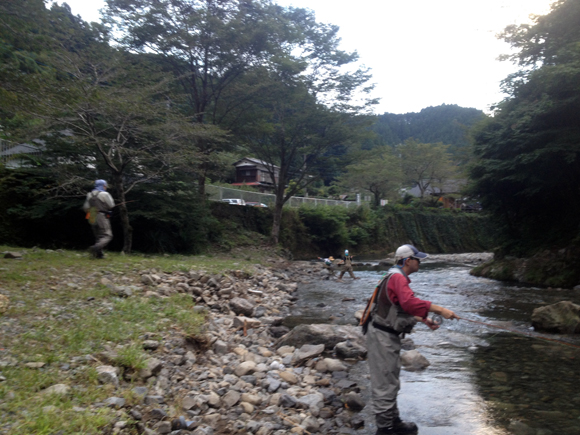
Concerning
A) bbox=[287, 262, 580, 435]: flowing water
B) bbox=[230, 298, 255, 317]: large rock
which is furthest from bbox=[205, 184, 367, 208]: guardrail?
bbox=[287, 262, 580, 435]: flowing water

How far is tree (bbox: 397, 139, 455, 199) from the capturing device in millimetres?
49594

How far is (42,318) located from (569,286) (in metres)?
15.5

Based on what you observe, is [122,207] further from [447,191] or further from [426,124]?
[426,124]

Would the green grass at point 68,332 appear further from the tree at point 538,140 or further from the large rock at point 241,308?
the tree at point 538,140

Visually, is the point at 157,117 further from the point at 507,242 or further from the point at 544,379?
the point at 507,242

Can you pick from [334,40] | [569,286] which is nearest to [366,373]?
[569,286]

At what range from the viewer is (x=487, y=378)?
5547mm

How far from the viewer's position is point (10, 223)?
12.9m

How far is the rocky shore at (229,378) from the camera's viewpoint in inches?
151

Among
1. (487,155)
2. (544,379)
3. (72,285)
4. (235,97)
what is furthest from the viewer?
(235,97)

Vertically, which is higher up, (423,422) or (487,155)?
(487,155)

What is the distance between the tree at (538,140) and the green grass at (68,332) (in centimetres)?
1357

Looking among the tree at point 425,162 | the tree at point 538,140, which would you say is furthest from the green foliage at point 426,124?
the tree at point 538,140

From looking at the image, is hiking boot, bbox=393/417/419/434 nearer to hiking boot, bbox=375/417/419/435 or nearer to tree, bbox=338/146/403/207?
hiking boot, bbox=375/417/419/435
